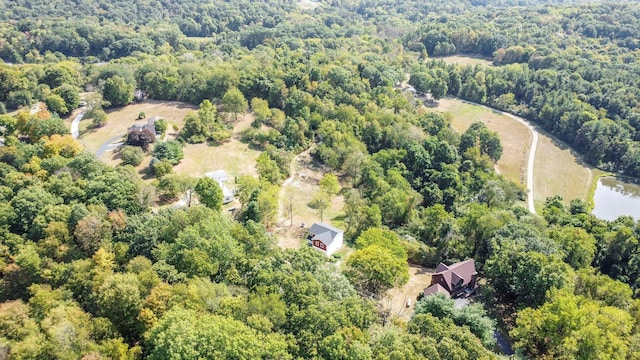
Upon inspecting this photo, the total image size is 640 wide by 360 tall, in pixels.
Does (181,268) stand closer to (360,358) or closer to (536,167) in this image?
(360,358)

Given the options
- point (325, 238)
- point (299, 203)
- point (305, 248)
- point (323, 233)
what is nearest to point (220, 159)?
point (299, 203)

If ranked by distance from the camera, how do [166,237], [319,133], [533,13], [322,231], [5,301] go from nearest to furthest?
[5,301] < [166,237] < [322,231] < [319,133] < [533,13]

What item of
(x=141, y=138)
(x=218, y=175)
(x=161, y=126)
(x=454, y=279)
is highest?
(x=141, y=138)

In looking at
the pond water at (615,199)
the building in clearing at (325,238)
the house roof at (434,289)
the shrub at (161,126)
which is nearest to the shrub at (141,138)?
the shrub at (161,126)

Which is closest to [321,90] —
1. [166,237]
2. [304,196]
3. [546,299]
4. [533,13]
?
[304,196]

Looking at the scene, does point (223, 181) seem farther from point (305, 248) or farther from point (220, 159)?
point (305, 248)

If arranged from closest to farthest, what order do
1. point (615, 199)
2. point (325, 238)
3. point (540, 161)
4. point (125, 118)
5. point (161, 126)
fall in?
point (325, 238), point (161, 126), point (125, 118), point (615, 199), point (540, 161)

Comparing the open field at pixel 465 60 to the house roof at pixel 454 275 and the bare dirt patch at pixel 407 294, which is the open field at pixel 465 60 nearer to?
the bare dirt patch at pixel 407 294

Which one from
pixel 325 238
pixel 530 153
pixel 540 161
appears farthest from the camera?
pixel 530 153
